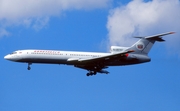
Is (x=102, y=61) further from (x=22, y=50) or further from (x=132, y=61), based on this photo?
(x=22, y=50)

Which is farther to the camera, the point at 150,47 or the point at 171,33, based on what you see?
the point at 150,47

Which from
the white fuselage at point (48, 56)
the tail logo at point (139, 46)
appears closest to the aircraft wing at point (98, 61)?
the white fuselage at point (48, 56)

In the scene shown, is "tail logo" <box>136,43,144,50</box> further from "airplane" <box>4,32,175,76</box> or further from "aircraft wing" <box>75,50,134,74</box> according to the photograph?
"aircraft wing" <box>75,50,134,74</box>

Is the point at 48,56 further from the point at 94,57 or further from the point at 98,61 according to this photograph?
the point at 98,61

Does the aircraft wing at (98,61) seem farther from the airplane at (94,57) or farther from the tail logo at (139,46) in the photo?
the tail logo at (139,46)

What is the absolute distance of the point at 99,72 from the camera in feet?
259

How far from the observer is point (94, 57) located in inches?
2990

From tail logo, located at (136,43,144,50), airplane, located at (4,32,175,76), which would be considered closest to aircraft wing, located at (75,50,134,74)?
airplane, located at (4,32,175,76)

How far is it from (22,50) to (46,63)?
14.7ft

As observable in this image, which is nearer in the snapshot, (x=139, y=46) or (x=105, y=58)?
(x=105, y=58)

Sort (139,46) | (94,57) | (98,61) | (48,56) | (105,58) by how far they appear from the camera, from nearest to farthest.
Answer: (48,56)
(105,58)
(98,61)
(94,57)
(139,46)

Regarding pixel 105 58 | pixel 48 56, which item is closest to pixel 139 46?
pixel 105 58

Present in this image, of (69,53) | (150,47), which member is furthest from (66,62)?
(150,47)

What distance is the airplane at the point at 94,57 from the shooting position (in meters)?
73.9
